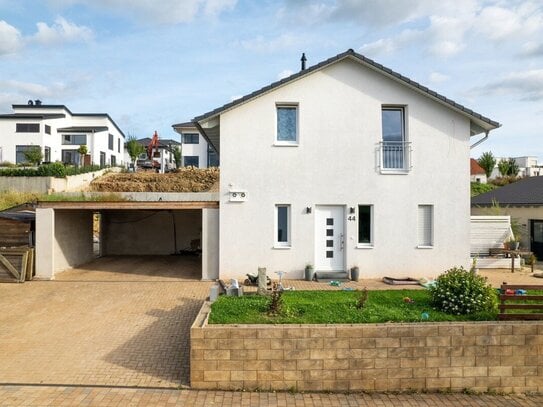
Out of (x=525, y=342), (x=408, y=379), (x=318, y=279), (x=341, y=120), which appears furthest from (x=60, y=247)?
(x=525, y=342)

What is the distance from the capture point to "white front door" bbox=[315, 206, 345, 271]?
13.2 m

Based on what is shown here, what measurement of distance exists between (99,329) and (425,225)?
Answer: 1025cm

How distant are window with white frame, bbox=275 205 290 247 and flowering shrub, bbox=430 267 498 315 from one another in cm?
601

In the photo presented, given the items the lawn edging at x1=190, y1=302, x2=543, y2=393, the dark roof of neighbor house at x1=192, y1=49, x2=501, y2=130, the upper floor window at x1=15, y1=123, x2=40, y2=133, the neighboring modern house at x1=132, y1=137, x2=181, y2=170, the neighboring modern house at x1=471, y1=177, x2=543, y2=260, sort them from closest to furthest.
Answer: the lawn edging at x1=190, y1=302, x2=543, y2=393, the dark roof of neighbor house at x1=192, y1=49, x2=501, y2=130, the neighboring modern house at x1=471, y1=177, x2=543, y2=260, the upper floor window at x1=15, y1=123, x2=40, y2=133, the neighboring modern house at x1=132, y1=137, x2=181, y2=170

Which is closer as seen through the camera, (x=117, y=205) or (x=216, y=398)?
(x=216, y=398)

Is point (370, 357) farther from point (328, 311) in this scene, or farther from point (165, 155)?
point (165, 155)

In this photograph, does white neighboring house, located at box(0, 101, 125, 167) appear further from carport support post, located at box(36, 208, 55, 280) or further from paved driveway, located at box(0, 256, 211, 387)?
paved driveway, located at box(0, 256, 211, 387)

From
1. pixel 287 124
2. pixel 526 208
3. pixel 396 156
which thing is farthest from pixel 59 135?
pixel 526 208

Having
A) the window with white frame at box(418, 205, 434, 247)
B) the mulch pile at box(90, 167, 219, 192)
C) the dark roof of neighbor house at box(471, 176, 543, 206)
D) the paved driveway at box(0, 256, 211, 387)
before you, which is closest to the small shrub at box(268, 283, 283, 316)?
the paved driveway at box(0, 256, 211, 387)

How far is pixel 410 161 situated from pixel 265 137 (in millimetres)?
4821

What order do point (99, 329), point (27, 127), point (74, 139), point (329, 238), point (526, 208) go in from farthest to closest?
point (74, 139)
point (27, 127)
point (526, 208)
point (329, 238)
point (99, 329)

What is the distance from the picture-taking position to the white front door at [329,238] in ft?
43.3

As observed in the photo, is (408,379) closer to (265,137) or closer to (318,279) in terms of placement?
(318,279)

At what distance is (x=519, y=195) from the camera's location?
2069 cm
